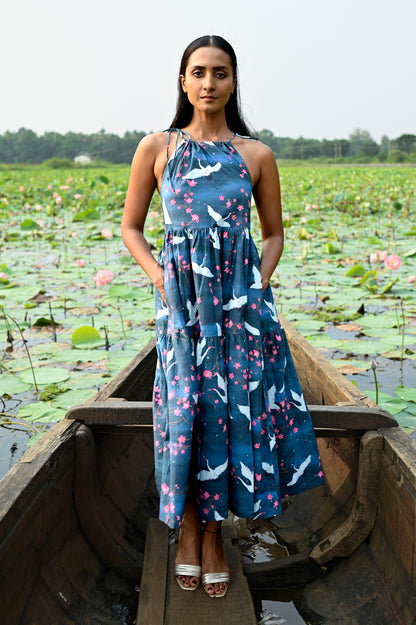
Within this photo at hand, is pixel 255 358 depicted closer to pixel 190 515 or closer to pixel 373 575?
pixel 190 515

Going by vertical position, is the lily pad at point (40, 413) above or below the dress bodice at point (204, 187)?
below

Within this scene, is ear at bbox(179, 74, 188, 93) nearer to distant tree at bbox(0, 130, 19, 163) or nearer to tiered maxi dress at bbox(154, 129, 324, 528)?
tiered maxi dress at bbox(154, 129, 324, 528)

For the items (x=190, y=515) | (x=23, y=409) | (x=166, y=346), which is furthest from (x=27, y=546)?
(x=23, y=409)

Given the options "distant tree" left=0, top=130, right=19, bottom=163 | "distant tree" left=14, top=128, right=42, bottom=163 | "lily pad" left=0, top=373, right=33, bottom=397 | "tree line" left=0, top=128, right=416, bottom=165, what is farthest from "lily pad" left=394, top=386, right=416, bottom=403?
"distant tree" left=0, top=130, right=19, bottom=163

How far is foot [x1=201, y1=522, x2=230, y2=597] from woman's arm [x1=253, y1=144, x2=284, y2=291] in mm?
539

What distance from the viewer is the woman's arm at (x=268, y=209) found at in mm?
1301

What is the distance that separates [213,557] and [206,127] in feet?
3.05

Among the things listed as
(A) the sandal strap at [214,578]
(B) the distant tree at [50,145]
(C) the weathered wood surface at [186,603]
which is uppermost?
(B) the distant tree at [50,145]

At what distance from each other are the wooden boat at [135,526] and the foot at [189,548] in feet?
0.29

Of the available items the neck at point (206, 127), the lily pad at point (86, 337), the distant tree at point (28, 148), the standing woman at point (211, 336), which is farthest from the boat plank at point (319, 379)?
the distant tree at point (28, 148)

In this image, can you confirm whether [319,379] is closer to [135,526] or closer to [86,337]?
[135,526]

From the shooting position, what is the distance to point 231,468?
119 cm

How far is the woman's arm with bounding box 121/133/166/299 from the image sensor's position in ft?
4.17

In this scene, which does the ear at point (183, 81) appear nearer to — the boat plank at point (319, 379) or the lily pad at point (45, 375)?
the boat plank at point (319, 379)
